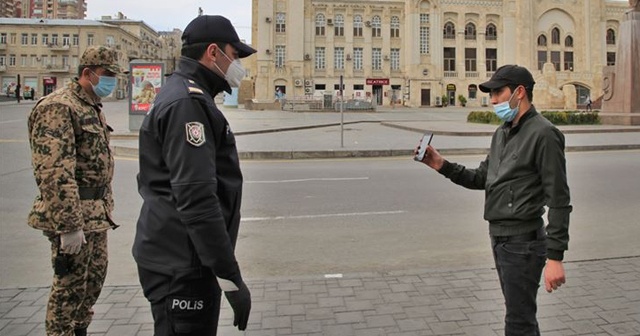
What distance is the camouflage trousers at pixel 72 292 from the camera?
3361mm

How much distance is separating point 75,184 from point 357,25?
2950 inches

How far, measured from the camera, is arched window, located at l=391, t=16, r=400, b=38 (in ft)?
249

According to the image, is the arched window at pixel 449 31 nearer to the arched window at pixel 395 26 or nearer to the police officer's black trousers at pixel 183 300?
the arched window at pixel 395 26

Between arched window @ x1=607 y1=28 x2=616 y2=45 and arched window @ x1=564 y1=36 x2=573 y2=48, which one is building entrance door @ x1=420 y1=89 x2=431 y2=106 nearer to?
arched window @ x1=564 y1=36 x2=573 y2=48

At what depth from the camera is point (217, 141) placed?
2385 millimetres

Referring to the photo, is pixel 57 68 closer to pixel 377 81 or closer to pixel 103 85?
pixel 377 81

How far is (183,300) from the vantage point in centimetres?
236

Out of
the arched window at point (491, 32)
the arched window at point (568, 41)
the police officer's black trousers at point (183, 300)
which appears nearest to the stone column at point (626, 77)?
the police officer's black trousers at point (183, 300)

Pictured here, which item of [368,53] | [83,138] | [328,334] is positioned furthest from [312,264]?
[368,53]

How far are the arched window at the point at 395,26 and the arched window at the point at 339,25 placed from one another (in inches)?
303

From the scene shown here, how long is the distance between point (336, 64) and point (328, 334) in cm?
7200

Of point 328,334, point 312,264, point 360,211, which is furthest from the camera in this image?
point 360,211

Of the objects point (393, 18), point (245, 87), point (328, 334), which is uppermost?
point (393, 18)

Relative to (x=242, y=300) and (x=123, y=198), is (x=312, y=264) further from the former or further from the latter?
(x=123, y=198)
